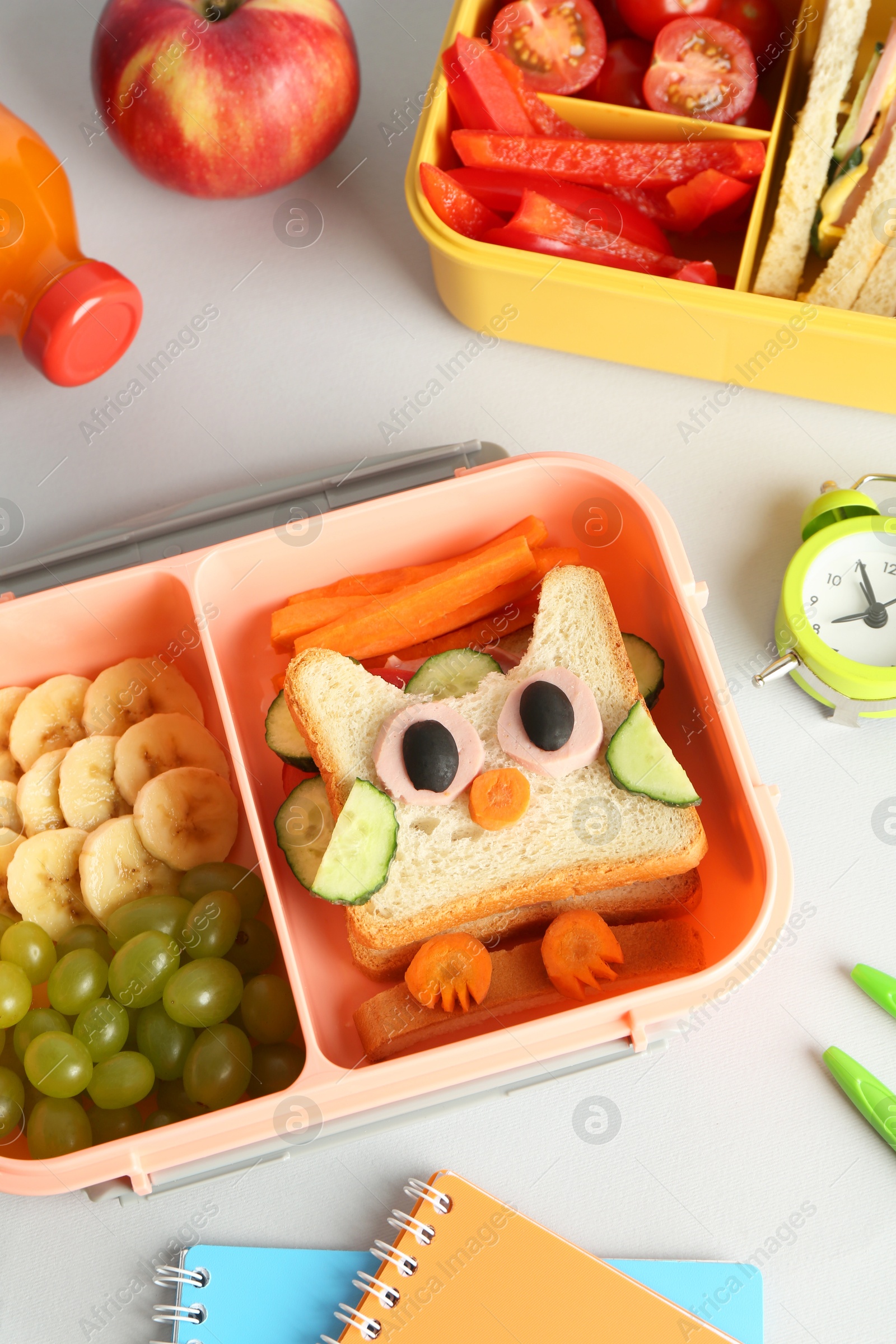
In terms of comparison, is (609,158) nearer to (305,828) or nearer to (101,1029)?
(305,828)

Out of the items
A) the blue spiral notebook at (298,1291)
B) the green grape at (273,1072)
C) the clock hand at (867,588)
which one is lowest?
the blue spiral notebook at (298,1291)

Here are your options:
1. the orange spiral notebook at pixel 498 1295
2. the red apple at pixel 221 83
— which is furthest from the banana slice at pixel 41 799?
the red apple at pixel 221 83

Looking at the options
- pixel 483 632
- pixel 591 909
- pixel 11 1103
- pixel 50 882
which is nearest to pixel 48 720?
pixel 50 882

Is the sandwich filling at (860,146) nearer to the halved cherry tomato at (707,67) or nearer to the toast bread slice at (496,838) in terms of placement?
the halved cherry tomato at (707,67)

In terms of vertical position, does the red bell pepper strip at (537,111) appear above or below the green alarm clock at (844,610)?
above

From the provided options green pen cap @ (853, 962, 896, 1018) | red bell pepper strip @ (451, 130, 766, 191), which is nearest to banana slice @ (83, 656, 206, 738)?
red bell pepper strip @ (451, 130, 766, 191)

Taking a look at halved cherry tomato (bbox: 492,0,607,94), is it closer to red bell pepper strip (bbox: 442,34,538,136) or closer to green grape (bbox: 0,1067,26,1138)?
red bell pepper strip (bbox: 442,34,538,136)

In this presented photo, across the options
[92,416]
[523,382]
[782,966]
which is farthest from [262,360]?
[782,966]
